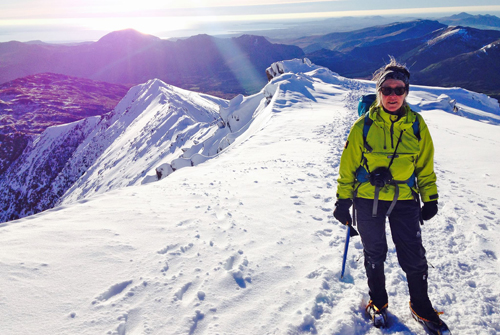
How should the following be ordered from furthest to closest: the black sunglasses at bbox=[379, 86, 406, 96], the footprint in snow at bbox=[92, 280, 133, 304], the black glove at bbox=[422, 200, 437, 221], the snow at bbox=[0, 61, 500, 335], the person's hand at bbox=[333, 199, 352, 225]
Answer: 1. the footprint in snow at bbox=[92, 280, 133, 304]
2. the snow at bbox=[0, 61, 500, 335]
3. the person's hand at bbox=[333, 199, 352, 225]
4. the black glove at bbox=[422, 200, 437, 221]
5. the black sunglasses at bbox=[379, 86, 406, 96]

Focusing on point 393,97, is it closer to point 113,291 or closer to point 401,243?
point 401,243

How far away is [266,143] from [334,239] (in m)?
10.8

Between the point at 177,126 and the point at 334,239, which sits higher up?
the point at 334,239

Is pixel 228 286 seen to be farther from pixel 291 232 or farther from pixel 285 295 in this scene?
pixel 291 232

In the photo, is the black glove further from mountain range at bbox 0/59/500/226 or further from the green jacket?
mountain range at bbox 0/59/500/226

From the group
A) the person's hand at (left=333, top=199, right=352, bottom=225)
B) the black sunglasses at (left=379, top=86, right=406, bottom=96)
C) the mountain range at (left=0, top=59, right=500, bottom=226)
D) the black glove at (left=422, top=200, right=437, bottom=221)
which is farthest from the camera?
the mountain range at (left=0, top=59, right=500, bottom=226)

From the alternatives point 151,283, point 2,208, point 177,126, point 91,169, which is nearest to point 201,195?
point 151,283

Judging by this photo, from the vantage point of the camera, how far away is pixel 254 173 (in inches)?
434

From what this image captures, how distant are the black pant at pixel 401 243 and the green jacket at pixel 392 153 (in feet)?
0.50

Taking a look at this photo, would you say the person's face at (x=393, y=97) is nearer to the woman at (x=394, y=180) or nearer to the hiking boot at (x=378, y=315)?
the woman at (x=394, y=180)

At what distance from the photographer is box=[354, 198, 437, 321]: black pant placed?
346 cm

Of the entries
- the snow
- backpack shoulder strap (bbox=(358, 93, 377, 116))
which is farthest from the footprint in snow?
backpack shoulder strap (bbox=(358, 93, 377, 116))

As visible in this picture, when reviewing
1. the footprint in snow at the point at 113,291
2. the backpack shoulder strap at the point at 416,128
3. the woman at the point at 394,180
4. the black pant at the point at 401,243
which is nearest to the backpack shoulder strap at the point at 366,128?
the woman at the point at 394,180

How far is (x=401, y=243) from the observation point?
353cm
